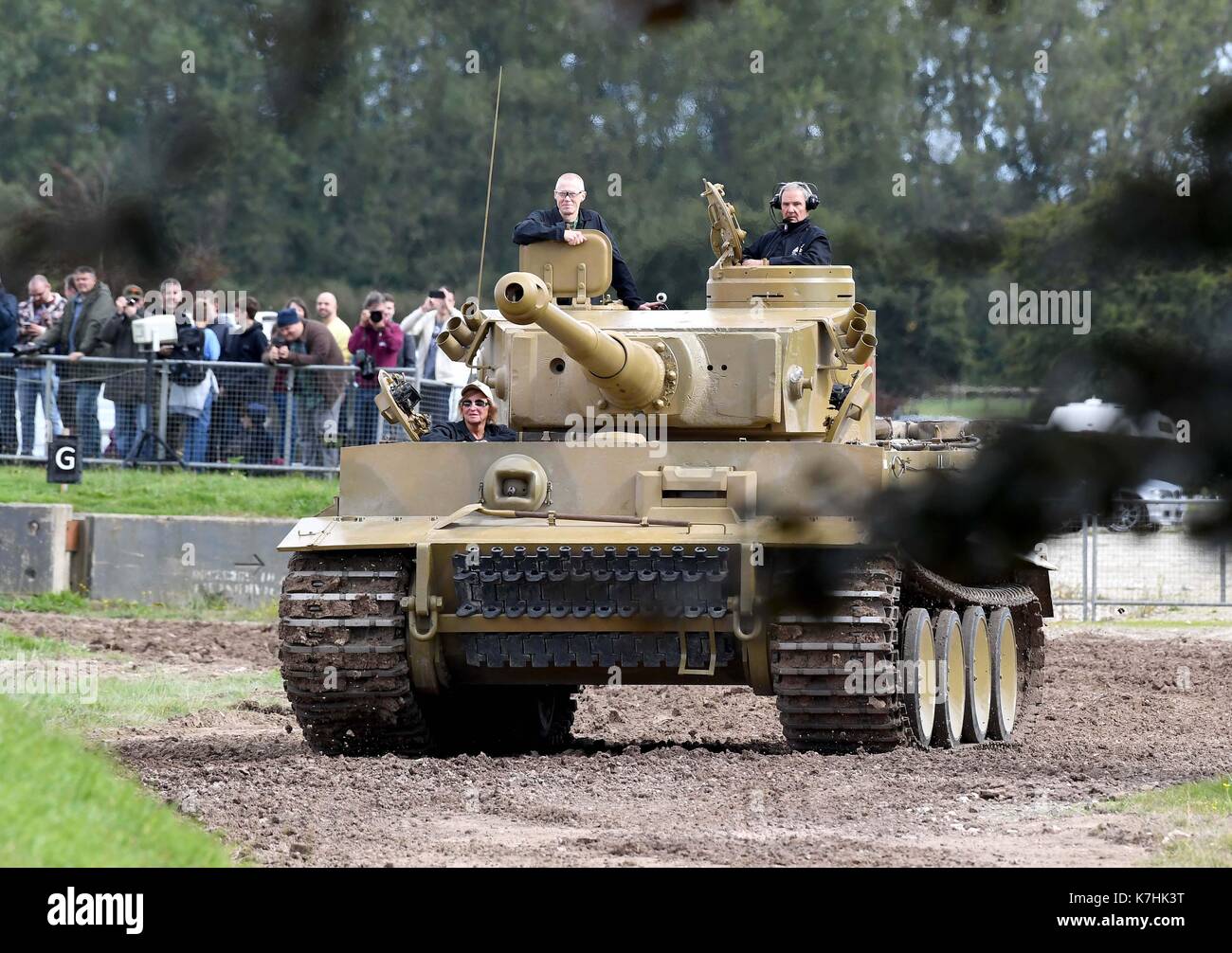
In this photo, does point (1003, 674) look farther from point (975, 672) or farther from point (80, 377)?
point (80, 377)

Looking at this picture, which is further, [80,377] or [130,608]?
[80,377]

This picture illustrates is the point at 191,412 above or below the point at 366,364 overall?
below

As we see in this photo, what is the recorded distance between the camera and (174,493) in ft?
63.4

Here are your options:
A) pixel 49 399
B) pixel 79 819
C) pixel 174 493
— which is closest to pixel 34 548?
pixel 174 493

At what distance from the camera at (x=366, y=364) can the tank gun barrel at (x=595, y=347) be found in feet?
25.9

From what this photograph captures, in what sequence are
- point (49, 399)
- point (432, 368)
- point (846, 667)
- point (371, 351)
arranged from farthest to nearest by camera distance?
point (49, 399) < point (432, 368) < point (371, 351) < point (846, 667)

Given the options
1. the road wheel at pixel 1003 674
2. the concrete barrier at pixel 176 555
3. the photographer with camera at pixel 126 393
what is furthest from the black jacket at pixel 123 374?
the road wheel at pixel 1003 674

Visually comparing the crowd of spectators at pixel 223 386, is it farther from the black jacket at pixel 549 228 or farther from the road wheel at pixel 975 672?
the road wheel at pixel 975 672

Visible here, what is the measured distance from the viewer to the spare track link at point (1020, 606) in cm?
1102

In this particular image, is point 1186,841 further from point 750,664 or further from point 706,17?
point 706,17

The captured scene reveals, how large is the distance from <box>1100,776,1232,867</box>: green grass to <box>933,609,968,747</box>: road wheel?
190 cm

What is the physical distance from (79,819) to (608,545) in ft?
14.1

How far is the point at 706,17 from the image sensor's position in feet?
8.64

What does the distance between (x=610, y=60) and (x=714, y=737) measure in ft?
32.0
